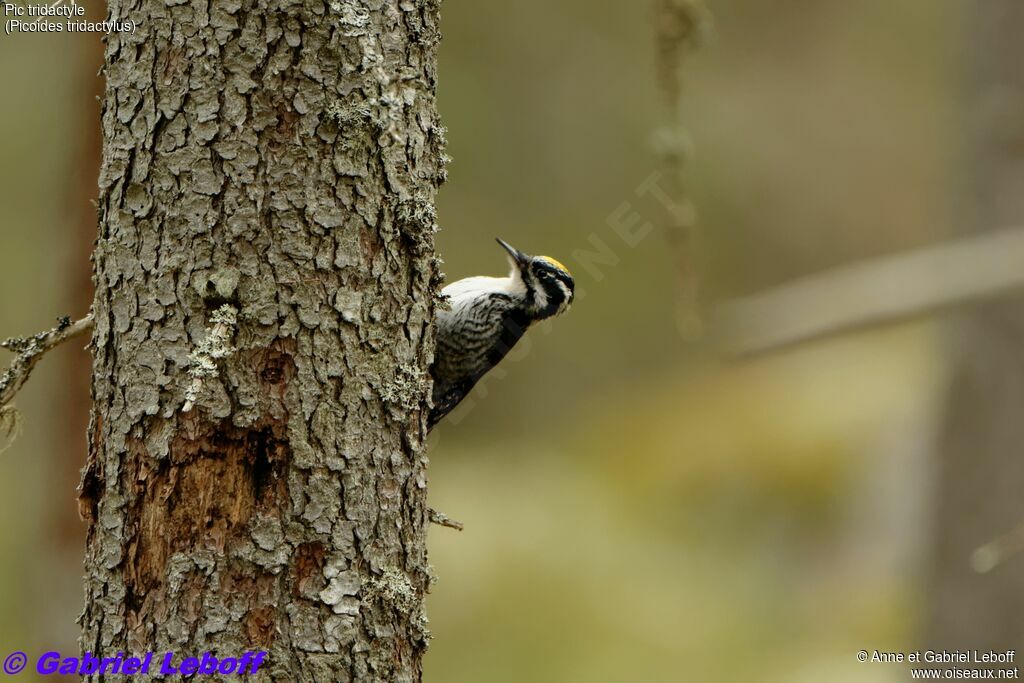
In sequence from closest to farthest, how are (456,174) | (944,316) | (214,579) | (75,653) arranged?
(214,579) < (75,653) < (944,316) < (456,174)

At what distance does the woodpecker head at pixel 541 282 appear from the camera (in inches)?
159

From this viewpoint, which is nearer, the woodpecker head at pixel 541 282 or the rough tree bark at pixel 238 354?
the rough tree bark at pixel 238 354

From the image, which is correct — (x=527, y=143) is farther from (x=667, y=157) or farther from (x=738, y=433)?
(x=667, y=157)

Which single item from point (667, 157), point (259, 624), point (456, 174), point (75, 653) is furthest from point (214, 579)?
point (456, 174)

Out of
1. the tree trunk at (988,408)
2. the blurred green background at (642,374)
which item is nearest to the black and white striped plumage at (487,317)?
the blurred green background at (642,374)

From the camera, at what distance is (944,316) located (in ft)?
15.5

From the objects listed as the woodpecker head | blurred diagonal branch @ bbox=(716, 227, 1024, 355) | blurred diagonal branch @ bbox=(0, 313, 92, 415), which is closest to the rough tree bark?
blurred diagonal branch @ bbox=(0, 313, 92, 415)

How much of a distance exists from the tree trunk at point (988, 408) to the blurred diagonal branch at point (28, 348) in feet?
12.3

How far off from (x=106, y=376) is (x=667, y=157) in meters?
1.44

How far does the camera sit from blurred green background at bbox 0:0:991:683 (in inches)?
263

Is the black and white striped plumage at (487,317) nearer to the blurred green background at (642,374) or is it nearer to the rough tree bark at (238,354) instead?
the rough tree bark at (238,354)

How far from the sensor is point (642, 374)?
39.7 ft

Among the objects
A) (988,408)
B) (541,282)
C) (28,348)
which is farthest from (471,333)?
(988,408)

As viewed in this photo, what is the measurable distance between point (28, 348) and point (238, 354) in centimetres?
62
